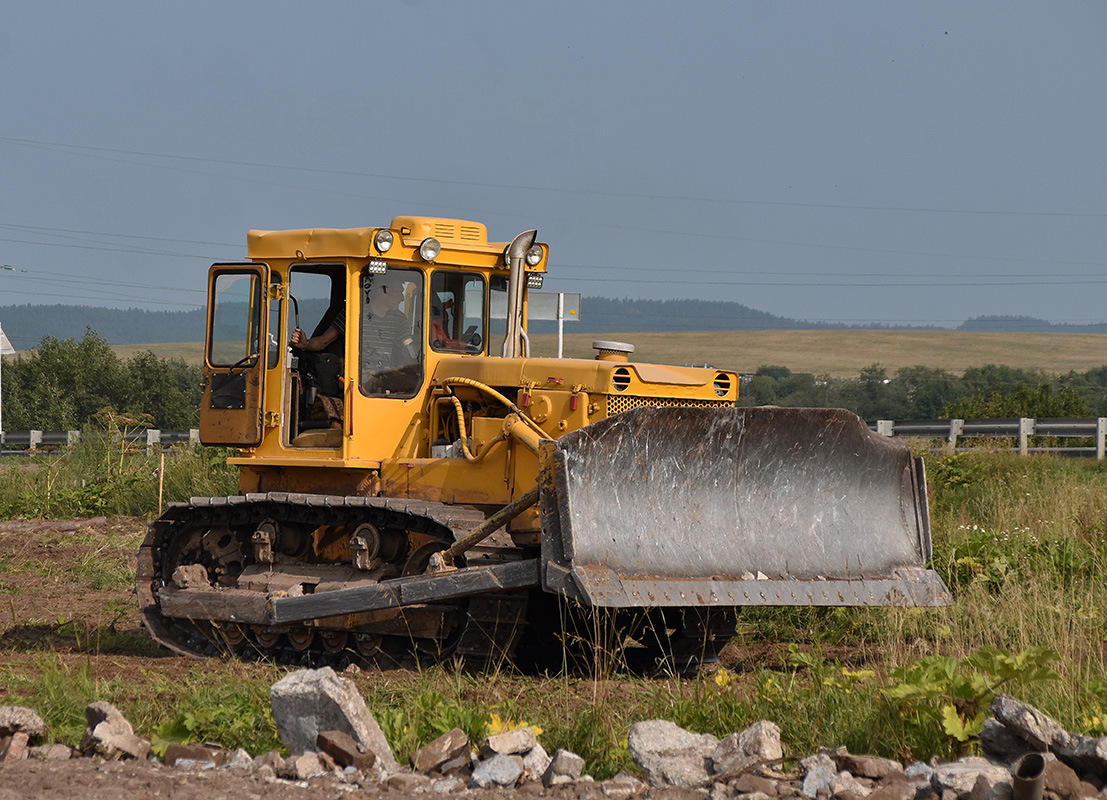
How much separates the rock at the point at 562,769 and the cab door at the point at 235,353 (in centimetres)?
465

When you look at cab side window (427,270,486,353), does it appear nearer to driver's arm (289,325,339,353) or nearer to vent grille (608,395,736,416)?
driver's arm (289,325,339,353)

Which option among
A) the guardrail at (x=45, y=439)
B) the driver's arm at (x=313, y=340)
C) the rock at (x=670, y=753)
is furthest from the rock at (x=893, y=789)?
the guardrail at (x=45, y=439)

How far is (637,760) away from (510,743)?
523 millimetres

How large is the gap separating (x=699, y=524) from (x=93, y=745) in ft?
11.1

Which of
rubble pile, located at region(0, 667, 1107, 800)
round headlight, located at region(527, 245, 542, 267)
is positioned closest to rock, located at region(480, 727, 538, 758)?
rubble pile, located at region(0, 667, 1107, 800)

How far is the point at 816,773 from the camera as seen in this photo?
14.9ft

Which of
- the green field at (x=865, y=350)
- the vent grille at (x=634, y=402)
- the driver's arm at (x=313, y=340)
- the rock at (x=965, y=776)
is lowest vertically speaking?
the rock at (x=965, y=776)

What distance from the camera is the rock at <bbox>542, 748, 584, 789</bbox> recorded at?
4.74 m

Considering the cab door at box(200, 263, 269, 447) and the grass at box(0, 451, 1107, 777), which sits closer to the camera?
the grass at box(0, 451, 1107, 777)

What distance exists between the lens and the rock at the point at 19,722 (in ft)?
17.8

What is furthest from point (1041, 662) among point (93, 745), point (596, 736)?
point (93, 745)

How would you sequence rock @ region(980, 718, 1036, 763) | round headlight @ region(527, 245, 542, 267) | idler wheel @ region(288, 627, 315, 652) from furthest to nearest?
round headlight @ region(527, 245, 542, 267), idler wheel @ region(288, 627, 315, 652), rock @ region(980, 718, 1036, 763)

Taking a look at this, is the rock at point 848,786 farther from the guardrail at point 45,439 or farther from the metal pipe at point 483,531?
the guardrail at point 45,439

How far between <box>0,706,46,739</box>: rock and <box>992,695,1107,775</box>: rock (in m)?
4.11
